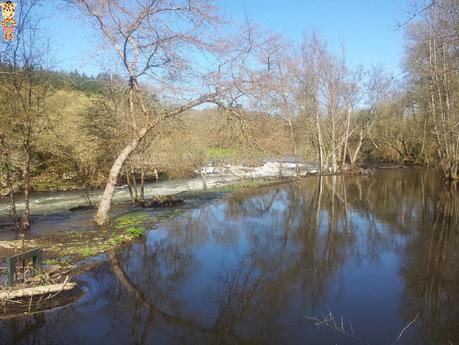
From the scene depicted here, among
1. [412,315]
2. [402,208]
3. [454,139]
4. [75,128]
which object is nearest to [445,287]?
[412,315]

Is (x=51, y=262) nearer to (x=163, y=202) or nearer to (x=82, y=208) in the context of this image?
(x=82, y=208)

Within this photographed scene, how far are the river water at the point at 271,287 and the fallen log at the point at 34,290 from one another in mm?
426

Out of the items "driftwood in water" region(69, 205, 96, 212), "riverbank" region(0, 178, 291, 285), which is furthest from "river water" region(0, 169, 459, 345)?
"driftwood in water" region(69, 205, 96, 212)

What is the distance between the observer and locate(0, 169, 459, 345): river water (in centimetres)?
638

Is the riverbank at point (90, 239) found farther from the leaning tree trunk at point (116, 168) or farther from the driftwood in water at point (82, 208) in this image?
the driftwood in water at point (82, 208)

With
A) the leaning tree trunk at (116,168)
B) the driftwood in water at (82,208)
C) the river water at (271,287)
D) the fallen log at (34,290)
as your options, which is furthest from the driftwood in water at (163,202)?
the fallen log at (34,290)

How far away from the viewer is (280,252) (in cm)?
1112

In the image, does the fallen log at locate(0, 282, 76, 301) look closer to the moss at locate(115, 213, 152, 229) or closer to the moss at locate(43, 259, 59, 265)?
the moss at locate(43, 259, 59, 265)

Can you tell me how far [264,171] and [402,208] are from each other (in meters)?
22.6

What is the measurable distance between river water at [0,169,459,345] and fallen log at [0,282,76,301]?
426 mm

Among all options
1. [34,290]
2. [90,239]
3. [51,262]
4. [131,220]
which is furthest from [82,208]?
[34,290]

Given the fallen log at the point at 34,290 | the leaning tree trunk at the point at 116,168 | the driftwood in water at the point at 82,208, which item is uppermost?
the leaning tree trunk at the point at 116,168

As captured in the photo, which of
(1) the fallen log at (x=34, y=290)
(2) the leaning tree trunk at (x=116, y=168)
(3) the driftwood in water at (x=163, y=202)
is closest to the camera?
(1) the fallen log at (x=34, y=290)

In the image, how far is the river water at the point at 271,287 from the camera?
6383mm
